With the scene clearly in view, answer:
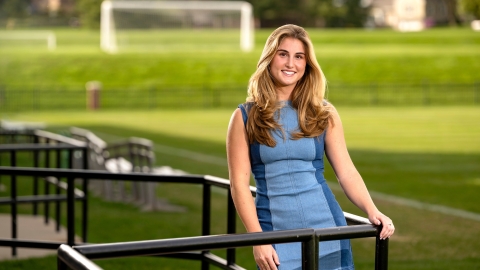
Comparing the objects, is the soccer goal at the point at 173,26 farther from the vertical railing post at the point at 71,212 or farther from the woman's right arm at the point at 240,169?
the woman's right arm at the point at 240,169

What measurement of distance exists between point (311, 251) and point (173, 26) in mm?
60924

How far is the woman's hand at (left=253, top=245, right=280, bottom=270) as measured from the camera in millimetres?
3838

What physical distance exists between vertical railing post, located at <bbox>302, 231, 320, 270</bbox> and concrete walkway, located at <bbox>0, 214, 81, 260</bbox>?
5.63 metres

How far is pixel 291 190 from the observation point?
13.0 feet

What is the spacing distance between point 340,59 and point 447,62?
6554mm

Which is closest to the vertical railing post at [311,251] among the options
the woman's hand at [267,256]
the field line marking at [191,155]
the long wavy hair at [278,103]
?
the woman's hand at [267,256]

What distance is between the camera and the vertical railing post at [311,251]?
363 centimetres

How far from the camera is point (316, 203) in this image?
4.00 m

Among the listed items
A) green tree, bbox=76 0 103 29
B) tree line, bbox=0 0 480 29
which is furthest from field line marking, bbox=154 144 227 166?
green tree, bbox=76 0 103 29

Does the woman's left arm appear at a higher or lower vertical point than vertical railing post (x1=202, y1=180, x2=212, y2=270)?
higher

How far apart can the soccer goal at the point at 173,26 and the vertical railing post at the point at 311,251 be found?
5778cm

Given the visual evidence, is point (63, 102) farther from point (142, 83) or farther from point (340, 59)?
point (340, 59)

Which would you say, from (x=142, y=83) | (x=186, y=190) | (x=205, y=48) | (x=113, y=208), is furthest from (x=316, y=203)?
(x=205, y=48)

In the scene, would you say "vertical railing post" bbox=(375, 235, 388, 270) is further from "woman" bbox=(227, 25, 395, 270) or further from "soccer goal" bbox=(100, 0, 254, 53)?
"soccer goal" bbox=(100, 0, 254, 53)
